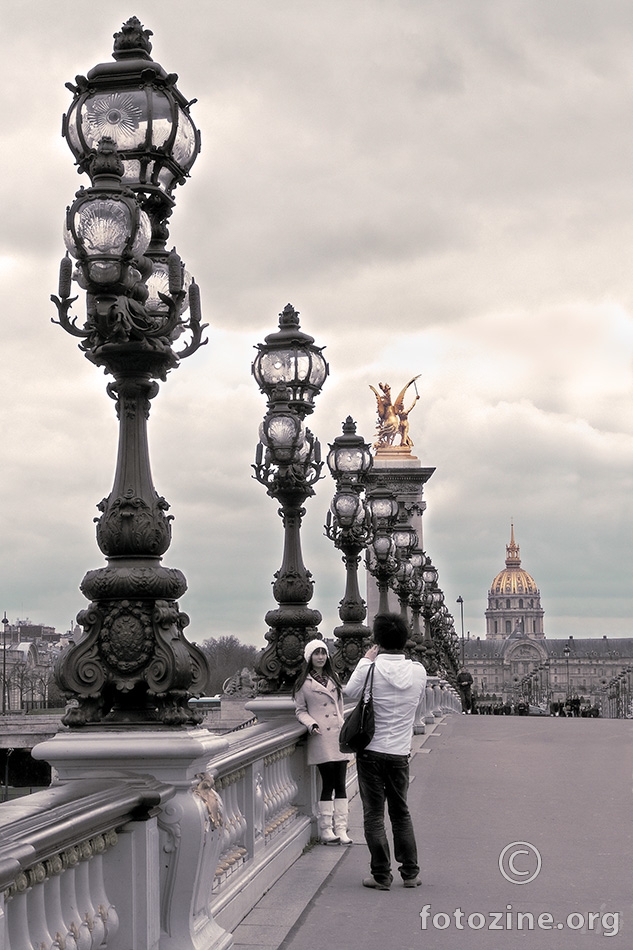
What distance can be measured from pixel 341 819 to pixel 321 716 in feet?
3.12

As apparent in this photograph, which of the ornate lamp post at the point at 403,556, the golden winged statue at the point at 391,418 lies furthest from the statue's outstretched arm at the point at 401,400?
the ornate lamp post at the point at 403,556

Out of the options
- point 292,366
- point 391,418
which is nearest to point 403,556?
point 292,366

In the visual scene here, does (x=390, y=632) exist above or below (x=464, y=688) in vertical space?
above

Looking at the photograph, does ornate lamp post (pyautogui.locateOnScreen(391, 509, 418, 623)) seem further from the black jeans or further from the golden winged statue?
the golden winged statue

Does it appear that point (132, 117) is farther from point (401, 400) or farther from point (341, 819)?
point (401, 400)

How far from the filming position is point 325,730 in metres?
12.5

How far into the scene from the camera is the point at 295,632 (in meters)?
13.9

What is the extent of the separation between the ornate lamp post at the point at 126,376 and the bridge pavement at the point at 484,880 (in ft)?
6.86

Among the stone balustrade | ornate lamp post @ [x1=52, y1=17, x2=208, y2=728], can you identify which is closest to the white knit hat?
the stone balustrade

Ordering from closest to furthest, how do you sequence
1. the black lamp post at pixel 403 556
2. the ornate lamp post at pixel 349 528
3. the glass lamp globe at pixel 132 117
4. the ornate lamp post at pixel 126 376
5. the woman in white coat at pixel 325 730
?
the ornate lamp post at pixel 126 376, the glass lamp globe at pixel 132 117, the woman in white coat at pixel 325 730, the ornate lamp post at pixel 349 528, the black lamp post at pixel 403 556

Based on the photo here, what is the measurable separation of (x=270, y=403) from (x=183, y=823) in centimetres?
810

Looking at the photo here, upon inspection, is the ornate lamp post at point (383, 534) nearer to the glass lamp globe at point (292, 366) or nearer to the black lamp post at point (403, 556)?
the black lamp post at point (403, 556)

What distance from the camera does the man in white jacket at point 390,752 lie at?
10.2 m

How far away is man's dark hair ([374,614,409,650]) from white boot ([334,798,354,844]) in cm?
256
